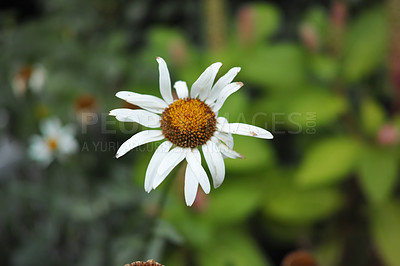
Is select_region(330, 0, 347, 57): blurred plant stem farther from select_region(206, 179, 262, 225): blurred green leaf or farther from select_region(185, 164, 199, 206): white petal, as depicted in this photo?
select_region(185, 164, 199, 206): white petal

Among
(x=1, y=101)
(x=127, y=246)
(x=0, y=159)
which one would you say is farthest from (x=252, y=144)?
(x=0, y=159)

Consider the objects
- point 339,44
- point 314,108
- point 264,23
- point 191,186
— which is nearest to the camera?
point 191,186

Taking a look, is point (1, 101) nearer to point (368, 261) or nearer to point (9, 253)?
point (9, 253)

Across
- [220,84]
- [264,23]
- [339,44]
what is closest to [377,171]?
[339,44]

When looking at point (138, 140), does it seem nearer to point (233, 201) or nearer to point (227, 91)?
point (227, 91)

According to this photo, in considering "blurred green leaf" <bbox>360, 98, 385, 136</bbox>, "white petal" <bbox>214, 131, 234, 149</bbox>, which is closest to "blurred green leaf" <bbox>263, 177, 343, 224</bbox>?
"blurred green leaf" <bbox>360, 98, 385, 136</bbox>

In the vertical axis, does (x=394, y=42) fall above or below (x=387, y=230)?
above
